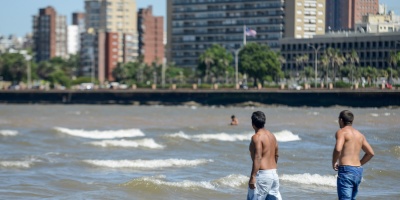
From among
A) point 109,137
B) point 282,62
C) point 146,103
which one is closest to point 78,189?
point 109,137

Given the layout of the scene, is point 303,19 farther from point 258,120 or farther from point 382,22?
point 258,120

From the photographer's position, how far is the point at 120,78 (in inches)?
7219

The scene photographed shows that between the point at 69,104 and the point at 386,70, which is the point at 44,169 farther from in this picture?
the point at 69,104

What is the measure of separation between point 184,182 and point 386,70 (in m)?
70.9

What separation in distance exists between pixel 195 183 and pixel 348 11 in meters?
59.0

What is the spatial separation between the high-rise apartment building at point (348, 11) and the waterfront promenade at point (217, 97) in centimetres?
677

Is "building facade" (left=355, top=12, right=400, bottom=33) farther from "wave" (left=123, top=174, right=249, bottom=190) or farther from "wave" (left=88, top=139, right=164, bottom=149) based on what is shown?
"wave" (left=123, top=174, right=249, bottom=190)

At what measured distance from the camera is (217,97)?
4368 inches

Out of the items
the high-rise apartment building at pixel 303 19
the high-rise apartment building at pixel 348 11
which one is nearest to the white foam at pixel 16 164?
the high-rise apartment building at pixel 348 11

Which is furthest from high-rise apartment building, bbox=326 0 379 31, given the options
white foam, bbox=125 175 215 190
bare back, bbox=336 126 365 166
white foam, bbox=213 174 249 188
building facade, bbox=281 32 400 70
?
bare back, bbox=336 126 365 166

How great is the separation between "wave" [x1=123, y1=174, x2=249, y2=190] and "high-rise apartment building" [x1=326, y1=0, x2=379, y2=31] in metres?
38.8

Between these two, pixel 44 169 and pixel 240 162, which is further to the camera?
pixel 240 162

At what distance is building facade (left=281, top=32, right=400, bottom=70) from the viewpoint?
8312 cm

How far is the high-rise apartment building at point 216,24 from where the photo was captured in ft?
528
